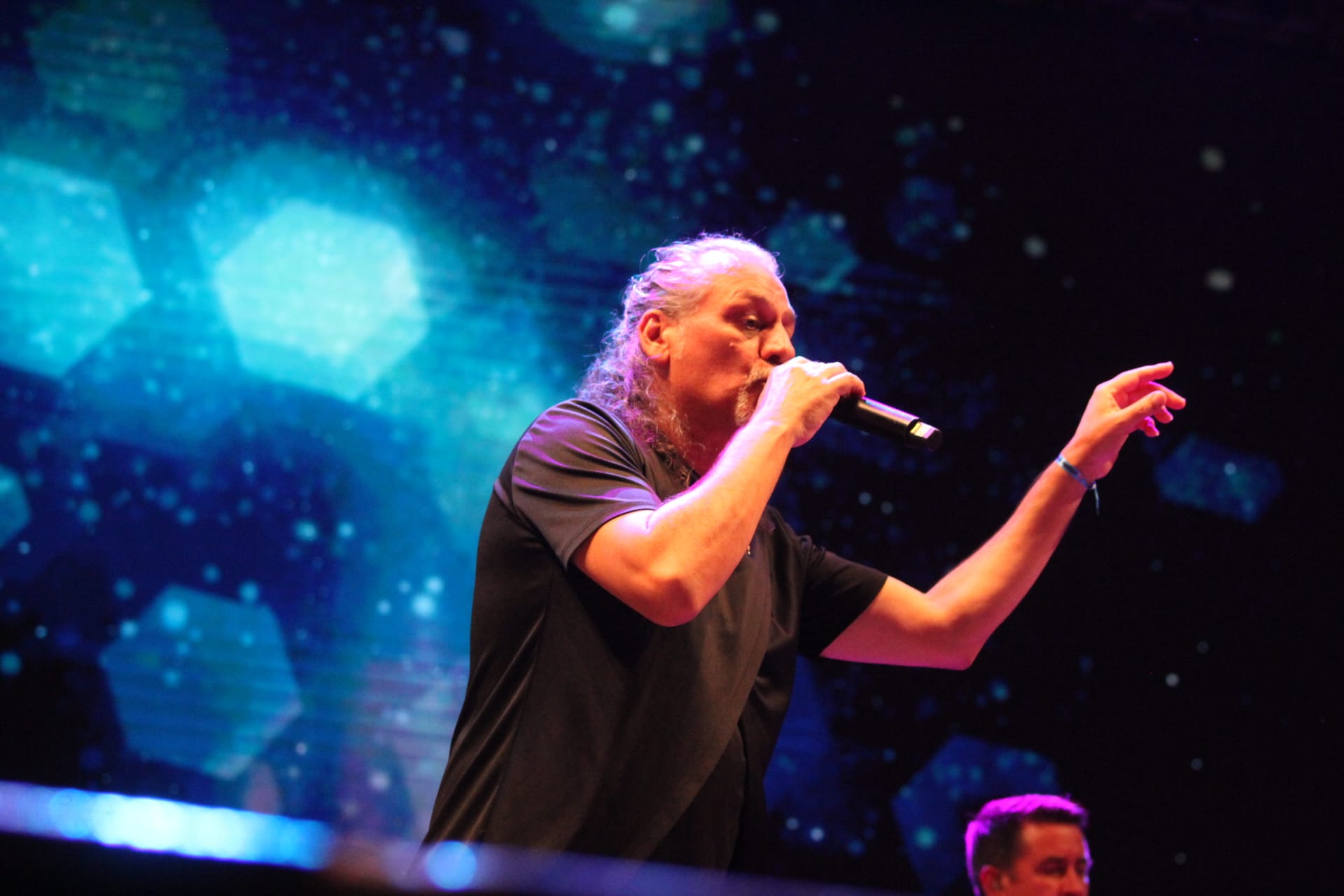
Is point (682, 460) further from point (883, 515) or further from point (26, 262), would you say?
point (26, 262)

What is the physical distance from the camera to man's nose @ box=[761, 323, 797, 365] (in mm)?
1808

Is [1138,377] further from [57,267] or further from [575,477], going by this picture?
[57,267]

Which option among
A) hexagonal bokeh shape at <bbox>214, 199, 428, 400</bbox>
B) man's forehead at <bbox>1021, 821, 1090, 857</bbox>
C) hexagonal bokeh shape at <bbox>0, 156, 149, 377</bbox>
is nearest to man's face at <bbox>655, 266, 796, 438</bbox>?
hexagonal bokeh shape at <bbox>214, 199, 428, 400</bbox>

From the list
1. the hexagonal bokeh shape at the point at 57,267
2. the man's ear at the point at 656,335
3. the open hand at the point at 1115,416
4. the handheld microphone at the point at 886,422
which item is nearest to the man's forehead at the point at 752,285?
the man's ear at the point at 656,335

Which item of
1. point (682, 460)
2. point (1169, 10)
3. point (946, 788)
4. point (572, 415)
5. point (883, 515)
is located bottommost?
point (946, 788)

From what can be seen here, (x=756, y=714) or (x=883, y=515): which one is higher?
(x=756, y=714)

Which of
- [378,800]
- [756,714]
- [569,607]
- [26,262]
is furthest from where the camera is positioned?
[26,262]

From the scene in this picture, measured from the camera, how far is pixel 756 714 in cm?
152

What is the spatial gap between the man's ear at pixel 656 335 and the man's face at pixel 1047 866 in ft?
5.61

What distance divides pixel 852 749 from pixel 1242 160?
6.87ft

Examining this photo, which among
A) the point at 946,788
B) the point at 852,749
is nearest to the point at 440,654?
the point at 852,749

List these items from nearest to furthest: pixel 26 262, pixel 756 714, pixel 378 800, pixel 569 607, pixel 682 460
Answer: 1. pixel 569 607
2. pixel 756 714
3. pixel 682 460
4. pixel 378 800
5. pixel 26 262

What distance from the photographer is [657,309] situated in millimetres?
1926

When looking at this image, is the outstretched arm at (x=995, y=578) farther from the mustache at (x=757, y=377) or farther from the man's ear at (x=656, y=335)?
the man's ear at (x=656, y=335)
